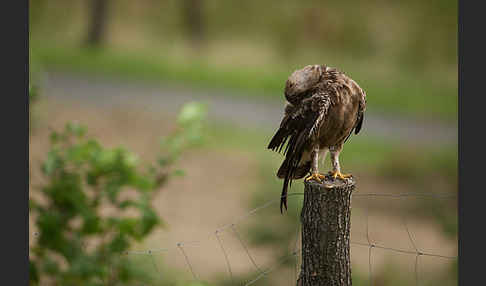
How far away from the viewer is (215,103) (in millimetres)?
8234

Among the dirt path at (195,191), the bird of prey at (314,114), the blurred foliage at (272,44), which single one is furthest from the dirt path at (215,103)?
the bird of prey at (314,114)

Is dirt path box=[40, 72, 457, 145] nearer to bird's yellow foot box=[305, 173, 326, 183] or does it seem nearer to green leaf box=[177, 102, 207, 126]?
green leaf box=[177, 102, 207, 126]

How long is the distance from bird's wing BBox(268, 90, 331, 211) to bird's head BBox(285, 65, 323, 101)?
0.04m

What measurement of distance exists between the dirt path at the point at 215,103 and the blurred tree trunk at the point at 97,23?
A: 1.87 feet

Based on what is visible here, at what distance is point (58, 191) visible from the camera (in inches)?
96.7

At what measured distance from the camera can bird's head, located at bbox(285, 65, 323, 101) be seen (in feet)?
6.56

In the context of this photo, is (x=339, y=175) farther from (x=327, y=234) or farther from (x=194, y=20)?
(x=194, y=20)

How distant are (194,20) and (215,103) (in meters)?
1.30

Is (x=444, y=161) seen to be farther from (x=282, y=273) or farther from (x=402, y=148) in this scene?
(x=282, y=273)

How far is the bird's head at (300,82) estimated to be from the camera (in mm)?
1999

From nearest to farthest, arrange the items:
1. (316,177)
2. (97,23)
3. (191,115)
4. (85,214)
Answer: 1. (316,177)
2. (85,214)
3. (191,115)
4. (97,23)

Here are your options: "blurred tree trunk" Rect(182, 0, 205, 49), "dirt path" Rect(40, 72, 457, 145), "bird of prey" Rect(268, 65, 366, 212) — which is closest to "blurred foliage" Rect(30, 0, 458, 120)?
"blurred tree trunk" Rect(182, 0, 205, 49)

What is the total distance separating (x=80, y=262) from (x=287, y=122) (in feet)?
3.62

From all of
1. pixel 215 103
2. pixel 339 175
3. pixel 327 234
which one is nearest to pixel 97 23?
pixel 215 103
